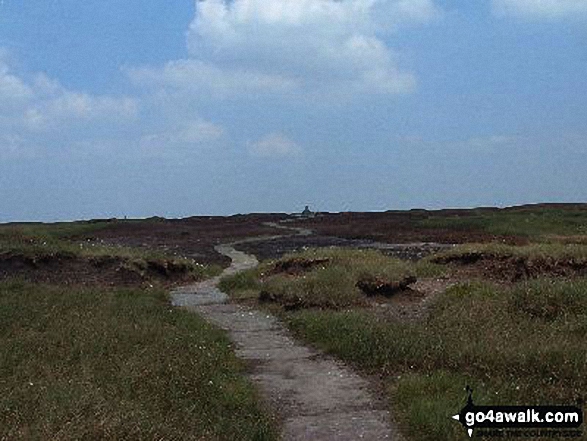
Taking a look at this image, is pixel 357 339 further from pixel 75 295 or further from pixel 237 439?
pixel 75 295

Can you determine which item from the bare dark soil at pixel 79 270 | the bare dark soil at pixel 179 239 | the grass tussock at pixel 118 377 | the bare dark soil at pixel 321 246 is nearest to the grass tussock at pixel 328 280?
the bare dark soil at pixel 79 270

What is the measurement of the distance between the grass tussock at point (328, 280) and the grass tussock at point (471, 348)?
1.60 m

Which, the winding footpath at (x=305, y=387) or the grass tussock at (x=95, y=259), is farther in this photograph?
the grass tussock at (x=95, y=259)

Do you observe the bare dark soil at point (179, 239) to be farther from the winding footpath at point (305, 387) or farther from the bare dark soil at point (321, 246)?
the winding footpath at point (305, 387)

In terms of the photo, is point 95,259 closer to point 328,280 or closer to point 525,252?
point 328,280

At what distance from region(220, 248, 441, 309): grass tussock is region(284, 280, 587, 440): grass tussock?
62.9 inches

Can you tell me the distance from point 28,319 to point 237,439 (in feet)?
33.1

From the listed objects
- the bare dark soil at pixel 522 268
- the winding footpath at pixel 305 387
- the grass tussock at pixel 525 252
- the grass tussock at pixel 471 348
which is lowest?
the winding footpath at pixel 305 387

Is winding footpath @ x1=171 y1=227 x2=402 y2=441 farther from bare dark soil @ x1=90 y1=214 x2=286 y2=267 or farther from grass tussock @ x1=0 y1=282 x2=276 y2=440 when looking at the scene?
bare dark soil @ x1=90 y1=214 x2=286 y2=267

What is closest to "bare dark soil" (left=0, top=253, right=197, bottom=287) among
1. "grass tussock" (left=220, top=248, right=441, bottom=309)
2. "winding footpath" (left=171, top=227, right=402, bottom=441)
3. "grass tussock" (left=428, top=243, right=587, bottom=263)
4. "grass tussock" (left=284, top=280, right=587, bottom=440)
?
"grass tussock" (left=220, top=248, right=441, bottom=309)

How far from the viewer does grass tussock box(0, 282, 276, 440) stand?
7965 millimetres

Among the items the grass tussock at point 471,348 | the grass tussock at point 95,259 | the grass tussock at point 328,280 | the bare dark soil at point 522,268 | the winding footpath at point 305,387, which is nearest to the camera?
the winding footpath at point 305,387

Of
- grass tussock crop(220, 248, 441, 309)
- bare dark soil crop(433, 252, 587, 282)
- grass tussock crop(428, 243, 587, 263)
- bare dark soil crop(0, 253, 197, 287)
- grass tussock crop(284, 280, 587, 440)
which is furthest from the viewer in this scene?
bare dark soil crop(0, 253, 197, 287)

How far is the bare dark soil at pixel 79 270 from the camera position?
1143 inches
